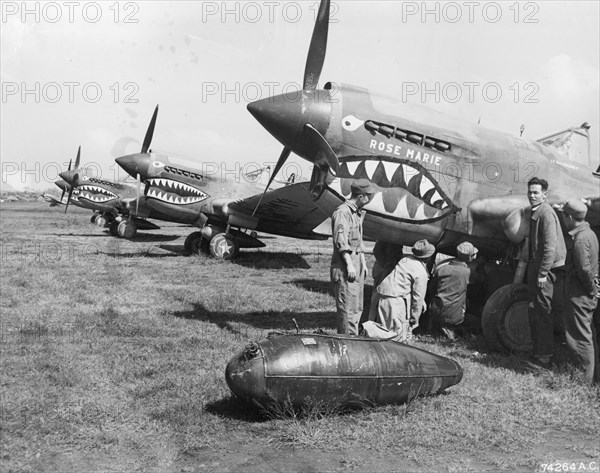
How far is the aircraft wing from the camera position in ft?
53.9

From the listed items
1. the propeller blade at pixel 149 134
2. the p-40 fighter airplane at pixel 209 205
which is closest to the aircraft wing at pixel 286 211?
the p-40 fighter airplane at pixel 209 205

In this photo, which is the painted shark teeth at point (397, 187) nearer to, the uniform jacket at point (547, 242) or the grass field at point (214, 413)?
the uniform jacket at point (547, 242)

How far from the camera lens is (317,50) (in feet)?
23.4

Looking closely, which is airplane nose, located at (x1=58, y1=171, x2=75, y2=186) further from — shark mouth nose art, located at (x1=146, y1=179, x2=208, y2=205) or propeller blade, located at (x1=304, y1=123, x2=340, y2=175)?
propeller blade, located at (x1=304, y1=123, x2=340, y2=175)

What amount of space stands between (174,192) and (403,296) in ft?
46.7

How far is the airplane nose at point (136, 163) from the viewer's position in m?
19.3

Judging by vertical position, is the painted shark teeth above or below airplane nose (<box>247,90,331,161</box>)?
below

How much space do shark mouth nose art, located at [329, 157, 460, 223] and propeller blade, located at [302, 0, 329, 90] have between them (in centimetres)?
109

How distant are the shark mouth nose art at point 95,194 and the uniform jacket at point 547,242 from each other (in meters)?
27.6

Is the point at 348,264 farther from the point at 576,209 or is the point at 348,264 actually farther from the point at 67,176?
the point at 67,176

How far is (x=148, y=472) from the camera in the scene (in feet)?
11.9

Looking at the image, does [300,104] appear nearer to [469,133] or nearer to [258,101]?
[258,101]

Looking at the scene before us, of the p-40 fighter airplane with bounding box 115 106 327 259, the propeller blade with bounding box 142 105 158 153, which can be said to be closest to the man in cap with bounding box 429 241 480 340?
the p-40 fighter airplane with bounding box 115 106 327 259

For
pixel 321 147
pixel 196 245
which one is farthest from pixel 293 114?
pixel 196 245
